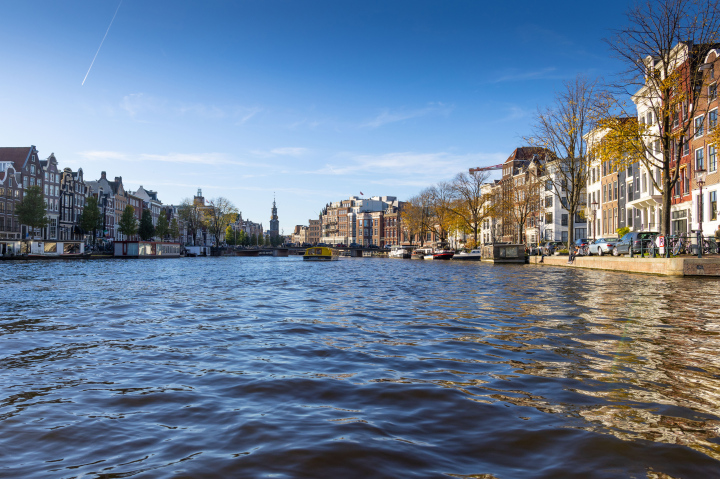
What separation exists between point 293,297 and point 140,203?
132357 mm

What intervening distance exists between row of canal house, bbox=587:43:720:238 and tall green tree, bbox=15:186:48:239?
72847 millimetres

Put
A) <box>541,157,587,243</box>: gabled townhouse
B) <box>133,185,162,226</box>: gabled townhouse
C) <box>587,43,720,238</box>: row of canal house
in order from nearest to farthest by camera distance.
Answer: <box>587,43,720,238</box>: row of canal house < <box>541,157,587,243</box>: gabled townhouse < <box>133,185,162,226</box>: gabled townhouse

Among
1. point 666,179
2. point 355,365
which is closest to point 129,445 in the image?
point 355,365

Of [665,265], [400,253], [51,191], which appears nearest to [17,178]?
[51,191]

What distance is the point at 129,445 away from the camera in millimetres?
4809

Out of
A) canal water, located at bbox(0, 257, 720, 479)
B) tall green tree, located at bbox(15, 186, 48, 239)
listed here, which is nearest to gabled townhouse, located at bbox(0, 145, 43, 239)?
tall green tree, located at bbox(15, 186, 48, 239)

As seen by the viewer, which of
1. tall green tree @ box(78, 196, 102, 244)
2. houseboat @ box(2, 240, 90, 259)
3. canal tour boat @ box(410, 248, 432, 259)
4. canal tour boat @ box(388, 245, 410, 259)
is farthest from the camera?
canal tour boat @ box(388, 245, 410, 259)

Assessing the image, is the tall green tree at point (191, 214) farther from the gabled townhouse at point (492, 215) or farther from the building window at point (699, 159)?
the building window at point (699, 159)

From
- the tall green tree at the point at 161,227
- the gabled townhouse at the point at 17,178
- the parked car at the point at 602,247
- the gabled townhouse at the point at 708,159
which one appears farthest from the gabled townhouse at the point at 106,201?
the gabled townhouse at the point at 708,159

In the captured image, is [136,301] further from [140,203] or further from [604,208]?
[140,203]

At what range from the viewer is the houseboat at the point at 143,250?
295 feet

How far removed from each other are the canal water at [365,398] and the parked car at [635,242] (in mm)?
27069

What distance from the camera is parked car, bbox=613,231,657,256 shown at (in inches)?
1485

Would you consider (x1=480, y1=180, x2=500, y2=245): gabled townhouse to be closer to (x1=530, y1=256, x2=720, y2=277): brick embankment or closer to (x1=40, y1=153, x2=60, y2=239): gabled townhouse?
(x1=530, y1=256, x2=720, y2=277): brick embankment
